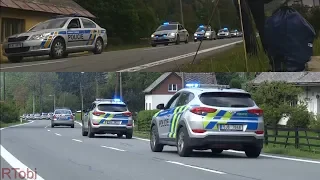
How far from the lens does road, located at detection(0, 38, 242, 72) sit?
7.77 meters

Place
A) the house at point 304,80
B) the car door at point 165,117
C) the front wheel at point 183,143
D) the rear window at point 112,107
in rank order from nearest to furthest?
the house at point 304,80, the rear window at point 112,107, the car door at point 165,117, the front wheel at point 183,143

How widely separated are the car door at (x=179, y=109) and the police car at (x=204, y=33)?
139cm

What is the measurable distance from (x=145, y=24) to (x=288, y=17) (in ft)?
5.11

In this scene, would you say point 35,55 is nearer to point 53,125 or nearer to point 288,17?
point 53,125

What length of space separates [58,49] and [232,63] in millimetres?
1912

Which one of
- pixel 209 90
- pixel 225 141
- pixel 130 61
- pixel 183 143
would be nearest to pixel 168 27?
pixel 130 61

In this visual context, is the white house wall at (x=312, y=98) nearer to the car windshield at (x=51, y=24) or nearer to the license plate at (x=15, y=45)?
the car windshield at (x=51, y=24)

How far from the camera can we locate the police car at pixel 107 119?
891cm

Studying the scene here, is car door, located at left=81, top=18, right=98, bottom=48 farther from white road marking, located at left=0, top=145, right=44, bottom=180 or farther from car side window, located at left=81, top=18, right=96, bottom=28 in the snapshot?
white road marking, located at left=0, top=145, right=44, bottom=180

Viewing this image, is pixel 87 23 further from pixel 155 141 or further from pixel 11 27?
pixel 155 141

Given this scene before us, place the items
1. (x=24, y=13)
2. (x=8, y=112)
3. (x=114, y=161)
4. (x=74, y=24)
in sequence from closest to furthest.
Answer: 1. (x=24, y=13)
2. (x=74, y=24)
3. (x=8, y=112)
4. (x=114, y=161)

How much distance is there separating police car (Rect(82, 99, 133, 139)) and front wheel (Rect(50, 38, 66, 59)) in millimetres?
942

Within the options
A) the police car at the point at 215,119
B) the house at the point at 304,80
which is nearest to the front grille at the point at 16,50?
the police car at the point at 215,119

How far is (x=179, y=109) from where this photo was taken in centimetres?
1007
